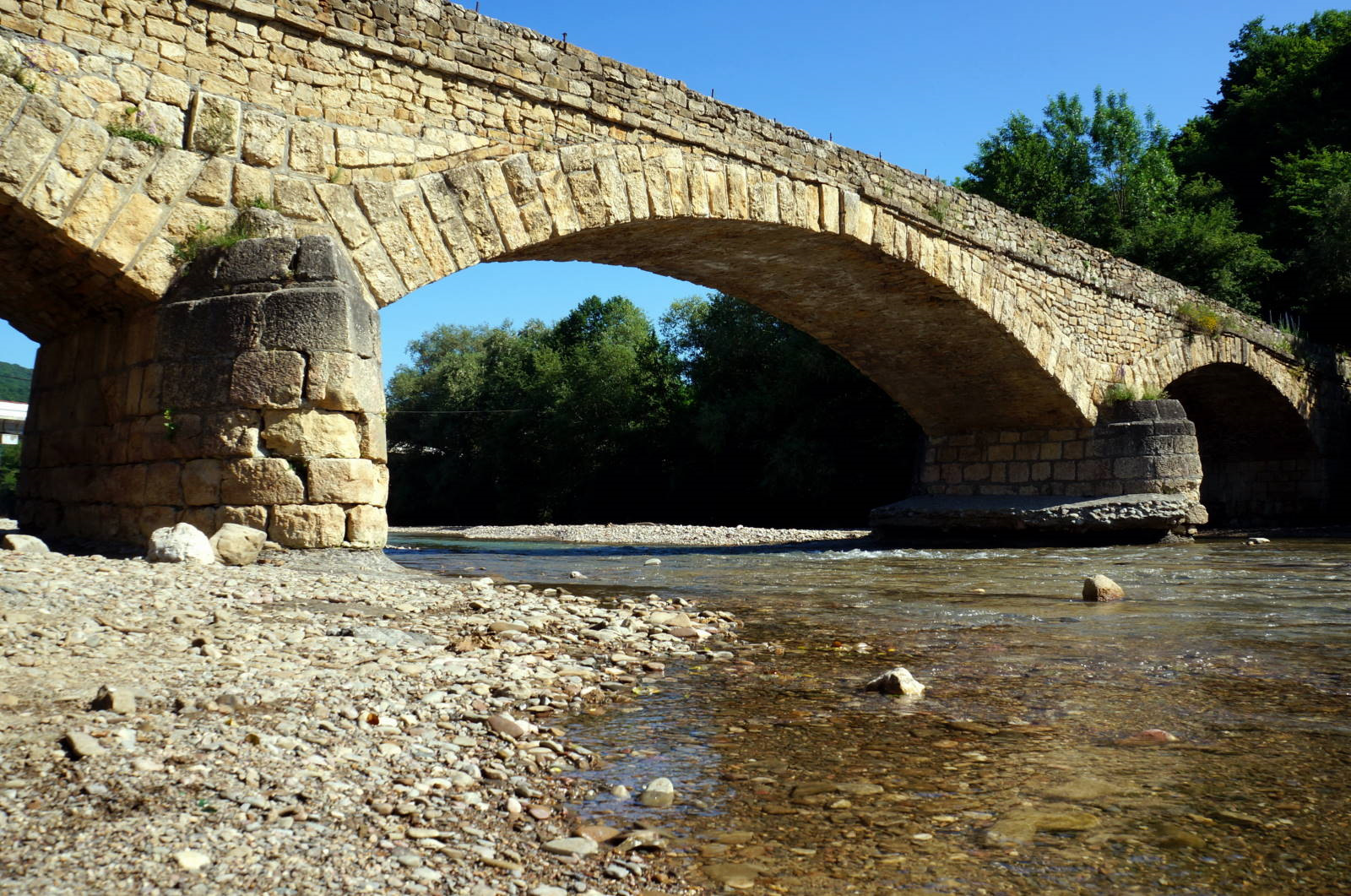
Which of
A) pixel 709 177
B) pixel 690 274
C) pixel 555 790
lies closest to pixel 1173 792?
pixel 555 790

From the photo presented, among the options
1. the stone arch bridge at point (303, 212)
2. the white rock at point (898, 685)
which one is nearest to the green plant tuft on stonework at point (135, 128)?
the stone arch bridge at point (303, 212)

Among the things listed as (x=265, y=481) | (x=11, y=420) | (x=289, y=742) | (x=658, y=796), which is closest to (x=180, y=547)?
(x=265, y=481)

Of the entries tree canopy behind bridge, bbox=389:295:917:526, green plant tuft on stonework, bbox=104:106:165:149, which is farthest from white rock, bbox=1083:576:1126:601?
tree canopy behind bridge, bbox=389:295:917:526

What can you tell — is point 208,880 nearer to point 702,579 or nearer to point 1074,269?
point 702,579

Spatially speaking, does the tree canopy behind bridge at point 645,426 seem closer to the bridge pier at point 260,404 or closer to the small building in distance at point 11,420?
the small building in distance at point 11,420

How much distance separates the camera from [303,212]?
689 cm

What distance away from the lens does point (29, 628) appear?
10.6ft

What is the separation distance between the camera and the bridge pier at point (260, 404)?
19.7 ft

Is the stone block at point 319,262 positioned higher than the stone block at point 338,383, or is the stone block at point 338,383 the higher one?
the stone block at point 319,262

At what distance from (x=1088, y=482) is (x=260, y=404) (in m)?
11.6

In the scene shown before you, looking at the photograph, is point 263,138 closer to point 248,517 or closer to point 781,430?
point 248,517

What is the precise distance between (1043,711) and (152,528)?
5306 mm

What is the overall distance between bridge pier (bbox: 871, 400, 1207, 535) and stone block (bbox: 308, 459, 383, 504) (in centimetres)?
1051

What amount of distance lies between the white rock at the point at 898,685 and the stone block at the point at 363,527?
3.50 m
